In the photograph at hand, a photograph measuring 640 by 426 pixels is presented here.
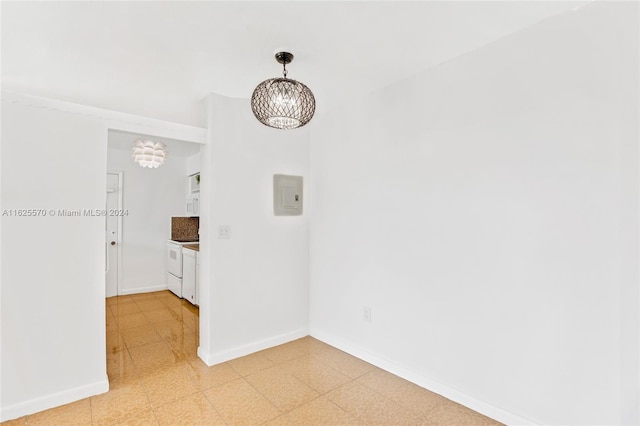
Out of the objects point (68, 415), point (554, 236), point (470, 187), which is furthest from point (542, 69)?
point (68, 415)

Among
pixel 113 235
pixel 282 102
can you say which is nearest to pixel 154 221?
pixel 113 235

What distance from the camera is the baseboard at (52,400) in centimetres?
199

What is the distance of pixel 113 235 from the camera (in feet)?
16.8

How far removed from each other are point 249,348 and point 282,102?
7.19 feet

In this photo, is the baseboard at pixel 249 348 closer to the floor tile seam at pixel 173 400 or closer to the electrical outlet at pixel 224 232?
the floor tile seam at pixel 173 400

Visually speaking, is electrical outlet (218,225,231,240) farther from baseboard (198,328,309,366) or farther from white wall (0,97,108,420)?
baseboard (198,328,309,366)

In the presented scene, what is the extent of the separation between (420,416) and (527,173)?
1.61 meters

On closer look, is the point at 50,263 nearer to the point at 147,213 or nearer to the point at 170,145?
the point at 170,145

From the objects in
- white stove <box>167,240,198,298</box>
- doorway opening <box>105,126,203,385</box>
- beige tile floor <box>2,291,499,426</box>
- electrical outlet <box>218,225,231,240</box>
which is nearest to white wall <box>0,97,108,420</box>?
beige tile floor <box>2,291,499,426</box>

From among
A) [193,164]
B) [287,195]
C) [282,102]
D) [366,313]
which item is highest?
[193,164]

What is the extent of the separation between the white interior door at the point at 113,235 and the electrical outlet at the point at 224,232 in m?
3.23

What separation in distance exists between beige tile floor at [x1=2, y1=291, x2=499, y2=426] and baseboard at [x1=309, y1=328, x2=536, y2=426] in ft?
0.14

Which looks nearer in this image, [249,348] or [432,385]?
[432,385]

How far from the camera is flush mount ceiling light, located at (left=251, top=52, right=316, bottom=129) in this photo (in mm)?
1941
